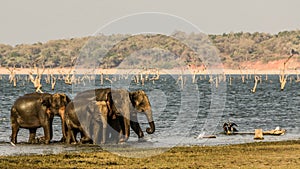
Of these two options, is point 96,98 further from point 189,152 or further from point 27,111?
point 189,152

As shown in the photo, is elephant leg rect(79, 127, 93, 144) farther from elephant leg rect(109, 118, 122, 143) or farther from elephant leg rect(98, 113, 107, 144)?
elephant leg rect(109, 118, 122, 143)

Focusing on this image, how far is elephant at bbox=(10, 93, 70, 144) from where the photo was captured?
36781 mm

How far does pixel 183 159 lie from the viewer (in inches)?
1091

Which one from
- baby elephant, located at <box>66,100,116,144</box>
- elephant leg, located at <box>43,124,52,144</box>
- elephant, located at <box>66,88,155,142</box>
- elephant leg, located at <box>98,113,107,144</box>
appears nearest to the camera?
elephant leg, located at <box>98,113,107,144</box>

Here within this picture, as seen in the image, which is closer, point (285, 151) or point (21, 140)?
point (285, 151)

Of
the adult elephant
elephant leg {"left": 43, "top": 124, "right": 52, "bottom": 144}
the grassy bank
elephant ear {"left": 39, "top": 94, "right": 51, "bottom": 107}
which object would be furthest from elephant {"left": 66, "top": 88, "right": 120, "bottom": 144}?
the grassy bank

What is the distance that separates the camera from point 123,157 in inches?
1140

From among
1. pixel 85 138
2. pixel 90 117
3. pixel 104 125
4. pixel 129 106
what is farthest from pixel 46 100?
pixel 129 106

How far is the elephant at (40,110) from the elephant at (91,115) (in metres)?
1.02

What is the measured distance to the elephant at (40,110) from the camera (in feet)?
121

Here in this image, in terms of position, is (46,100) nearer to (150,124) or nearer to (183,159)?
(150,124)

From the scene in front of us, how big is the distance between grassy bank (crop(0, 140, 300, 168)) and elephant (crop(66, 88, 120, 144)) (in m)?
4.65

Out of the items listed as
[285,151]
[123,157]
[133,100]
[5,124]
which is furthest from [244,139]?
[5,124]

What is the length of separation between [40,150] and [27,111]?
15.5ft
